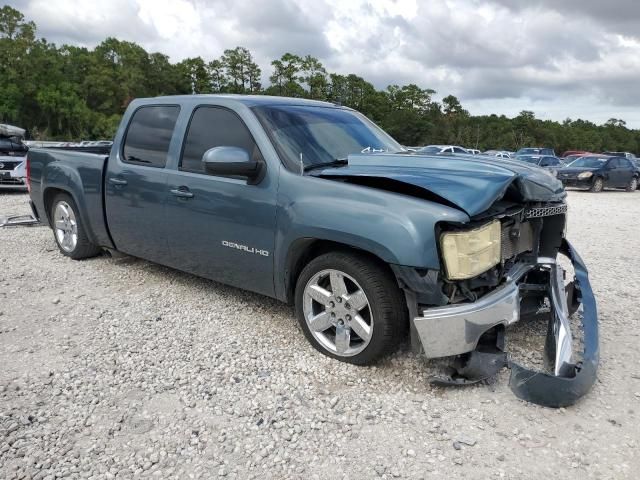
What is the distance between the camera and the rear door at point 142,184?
4.35 meters

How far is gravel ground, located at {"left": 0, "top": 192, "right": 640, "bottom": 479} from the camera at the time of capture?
244 centimetres

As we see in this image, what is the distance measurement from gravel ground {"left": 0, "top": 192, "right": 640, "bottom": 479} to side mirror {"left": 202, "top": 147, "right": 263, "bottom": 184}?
4.21 ft

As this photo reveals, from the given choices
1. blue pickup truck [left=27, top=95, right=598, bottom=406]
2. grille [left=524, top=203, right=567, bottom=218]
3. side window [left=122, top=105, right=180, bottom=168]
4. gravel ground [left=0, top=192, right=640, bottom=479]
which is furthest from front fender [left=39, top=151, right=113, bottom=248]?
grille [left=524, top=203, right=567, bottom=218]

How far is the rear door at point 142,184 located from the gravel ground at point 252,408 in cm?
61

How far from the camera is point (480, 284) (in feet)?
9.89

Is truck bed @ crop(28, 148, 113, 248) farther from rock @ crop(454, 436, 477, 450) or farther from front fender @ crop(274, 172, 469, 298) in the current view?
rock @ crop(454, 436, 477, 450)

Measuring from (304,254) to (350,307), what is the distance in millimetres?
507

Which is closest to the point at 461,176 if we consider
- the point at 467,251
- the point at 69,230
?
the point at 467,251

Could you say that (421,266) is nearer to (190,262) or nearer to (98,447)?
(98,447)

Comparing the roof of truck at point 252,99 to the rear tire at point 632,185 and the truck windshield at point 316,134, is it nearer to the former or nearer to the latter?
the truck windshield at point 316,134

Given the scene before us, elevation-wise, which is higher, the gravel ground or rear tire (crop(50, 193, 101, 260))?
rear tire (crop(50, 193, 101, 260))

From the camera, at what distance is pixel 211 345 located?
3.69 meters

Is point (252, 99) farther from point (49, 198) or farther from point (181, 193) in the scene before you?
point (49, 198)

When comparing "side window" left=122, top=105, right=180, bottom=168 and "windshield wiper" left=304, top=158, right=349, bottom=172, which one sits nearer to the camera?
"windshield wiper" left=304, top=158, right=349, bottom=172
